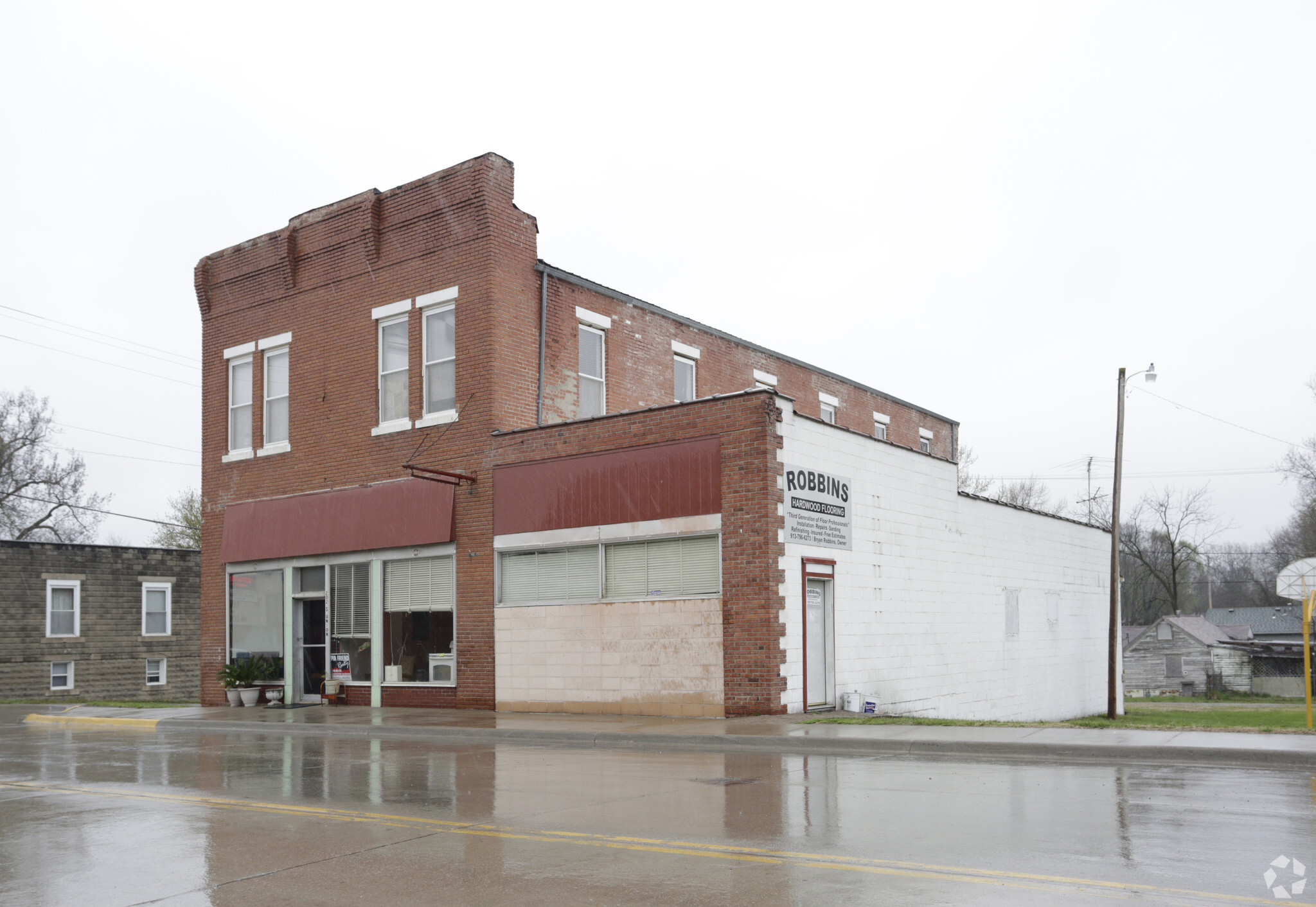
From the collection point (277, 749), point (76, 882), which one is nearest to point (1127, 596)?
point (277, 749)

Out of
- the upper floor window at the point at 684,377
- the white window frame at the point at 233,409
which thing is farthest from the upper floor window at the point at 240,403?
the upper floor window at the point at 684,377

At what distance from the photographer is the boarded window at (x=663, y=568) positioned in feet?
60.1

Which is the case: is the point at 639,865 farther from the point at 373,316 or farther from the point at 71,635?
the point at 71,635

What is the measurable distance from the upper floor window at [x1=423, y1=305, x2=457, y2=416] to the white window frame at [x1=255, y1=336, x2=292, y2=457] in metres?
4.33

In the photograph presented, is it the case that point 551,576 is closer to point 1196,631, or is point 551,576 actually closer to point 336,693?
point 336,693

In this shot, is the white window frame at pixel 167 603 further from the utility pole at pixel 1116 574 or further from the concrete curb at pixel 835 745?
the utility pole at pixel 1116 574

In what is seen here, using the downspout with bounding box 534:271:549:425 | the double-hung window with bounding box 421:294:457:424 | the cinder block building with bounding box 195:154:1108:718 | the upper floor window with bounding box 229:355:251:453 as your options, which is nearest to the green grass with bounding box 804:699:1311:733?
the cinder block building with bounding box 195:154:1108:718

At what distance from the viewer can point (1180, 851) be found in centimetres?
734

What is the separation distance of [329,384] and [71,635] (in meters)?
20.2

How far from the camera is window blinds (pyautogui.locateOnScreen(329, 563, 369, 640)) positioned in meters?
23.2

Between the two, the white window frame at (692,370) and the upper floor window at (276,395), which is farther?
the white window frame at (692,370)

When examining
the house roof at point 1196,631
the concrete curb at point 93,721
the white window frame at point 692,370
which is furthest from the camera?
the house roof at point 1196,631

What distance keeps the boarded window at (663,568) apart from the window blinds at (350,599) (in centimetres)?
628

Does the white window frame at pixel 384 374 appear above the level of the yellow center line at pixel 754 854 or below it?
above
